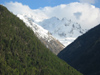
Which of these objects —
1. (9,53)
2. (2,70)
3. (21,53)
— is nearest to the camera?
(2,70)

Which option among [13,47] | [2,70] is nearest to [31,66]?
[13,47]

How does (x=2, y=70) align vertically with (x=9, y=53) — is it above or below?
below

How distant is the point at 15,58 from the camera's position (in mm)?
187000

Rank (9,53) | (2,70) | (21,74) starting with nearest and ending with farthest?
(2,70) → (21,74) → (9,53)

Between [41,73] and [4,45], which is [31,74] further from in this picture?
[4,45]

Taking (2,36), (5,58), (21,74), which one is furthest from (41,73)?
(2,36)

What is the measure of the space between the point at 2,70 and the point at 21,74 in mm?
18431

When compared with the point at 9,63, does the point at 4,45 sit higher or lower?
higher

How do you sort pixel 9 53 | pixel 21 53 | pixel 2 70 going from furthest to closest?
pixel 21 53 < pixel 9 53 < pixel 2 70

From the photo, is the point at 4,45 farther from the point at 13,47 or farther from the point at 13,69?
the point at 13,69

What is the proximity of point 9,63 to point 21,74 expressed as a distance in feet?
46.9

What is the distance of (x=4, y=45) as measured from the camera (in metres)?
192

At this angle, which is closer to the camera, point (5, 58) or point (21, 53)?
point (5, 58)

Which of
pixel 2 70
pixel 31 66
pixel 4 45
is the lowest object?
pixel 2 70
